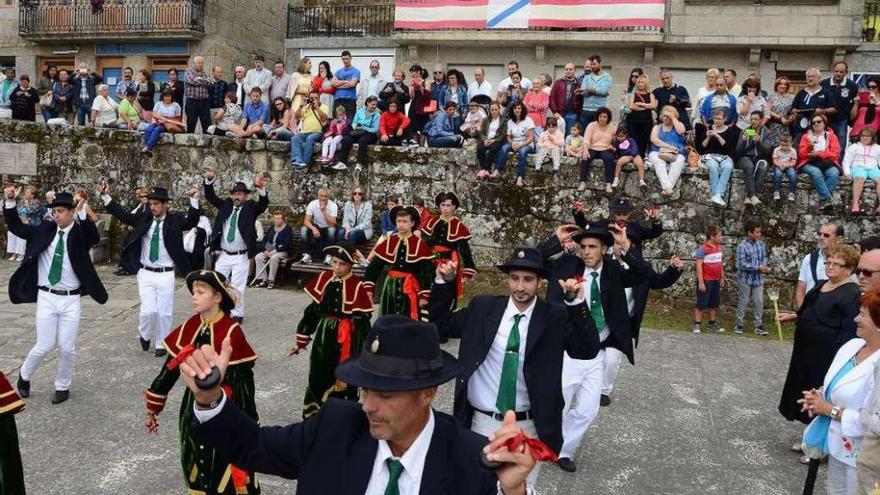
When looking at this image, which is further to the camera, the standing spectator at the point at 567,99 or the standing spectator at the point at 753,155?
A: the standing spectator at the point at 567,99

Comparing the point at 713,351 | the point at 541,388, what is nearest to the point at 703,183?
the point at 713,351

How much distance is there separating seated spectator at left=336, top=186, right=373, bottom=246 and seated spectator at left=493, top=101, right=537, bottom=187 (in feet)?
8.19

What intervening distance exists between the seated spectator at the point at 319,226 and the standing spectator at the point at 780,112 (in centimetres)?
763

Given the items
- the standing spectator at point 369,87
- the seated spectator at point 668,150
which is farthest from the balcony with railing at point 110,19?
the seated spectator at point 668,150

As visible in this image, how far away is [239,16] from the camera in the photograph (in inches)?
896

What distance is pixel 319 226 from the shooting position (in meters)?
13.7

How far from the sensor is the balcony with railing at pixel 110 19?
2127cm

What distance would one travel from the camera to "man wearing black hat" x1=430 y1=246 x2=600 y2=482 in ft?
14.9

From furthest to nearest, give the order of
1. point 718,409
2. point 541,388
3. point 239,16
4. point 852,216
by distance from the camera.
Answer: point 239,16 → point 852,216 → point 718,409 → point 541,388

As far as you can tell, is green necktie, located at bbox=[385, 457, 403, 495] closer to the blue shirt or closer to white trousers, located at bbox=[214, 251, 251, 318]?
white trousers, located at bbox=[214, 251, 251, 318]

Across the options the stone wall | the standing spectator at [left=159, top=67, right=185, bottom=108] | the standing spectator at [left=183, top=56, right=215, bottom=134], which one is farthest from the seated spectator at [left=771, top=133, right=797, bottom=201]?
the standing spectator at [left=159, top=67, right=185, bottom=108]

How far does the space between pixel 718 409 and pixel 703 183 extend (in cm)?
565

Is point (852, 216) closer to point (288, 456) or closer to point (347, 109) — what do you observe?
point (347, 109)

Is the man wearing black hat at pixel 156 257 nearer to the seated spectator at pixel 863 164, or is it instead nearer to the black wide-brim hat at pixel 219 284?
the black wide-brim hat at pixel 219 284
